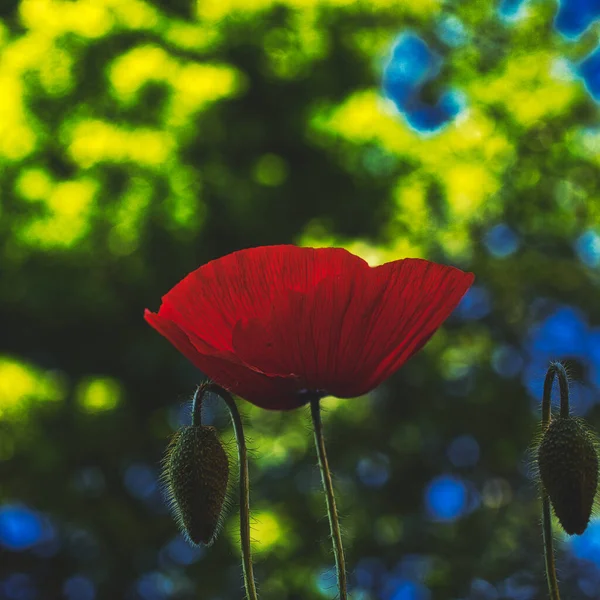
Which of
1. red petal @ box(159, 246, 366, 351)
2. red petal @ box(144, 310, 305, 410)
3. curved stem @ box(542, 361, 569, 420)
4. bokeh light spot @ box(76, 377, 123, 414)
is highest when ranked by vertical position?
bokeh light spot @ box(76, 377, 123, 414)

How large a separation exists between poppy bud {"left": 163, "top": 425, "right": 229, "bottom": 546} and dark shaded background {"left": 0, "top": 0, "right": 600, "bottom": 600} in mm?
3640

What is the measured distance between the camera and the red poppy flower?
2.05 ft

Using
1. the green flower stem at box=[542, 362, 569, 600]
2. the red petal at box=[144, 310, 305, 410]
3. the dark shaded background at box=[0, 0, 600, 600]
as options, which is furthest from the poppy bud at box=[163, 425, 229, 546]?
the dark shaded background at box=[0, 0, 600, 600]

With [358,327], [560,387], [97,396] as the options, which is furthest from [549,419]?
[97,396]

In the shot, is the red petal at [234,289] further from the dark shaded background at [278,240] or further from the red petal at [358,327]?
the dark shaded background at [278,240]

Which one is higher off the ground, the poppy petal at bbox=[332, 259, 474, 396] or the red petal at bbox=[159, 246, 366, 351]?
the red petal at bbox=[159, 246, 366, 351]

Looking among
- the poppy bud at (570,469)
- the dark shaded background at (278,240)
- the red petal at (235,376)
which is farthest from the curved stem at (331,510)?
the dark shaded background at (278,240)

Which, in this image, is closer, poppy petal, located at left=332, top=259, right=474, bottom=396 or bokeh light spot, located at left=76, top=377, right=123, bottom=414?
poppy petal, located at left=332, top=259, right=474, bottom=396

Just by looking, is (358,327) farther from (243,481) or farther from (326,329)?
(243,481)

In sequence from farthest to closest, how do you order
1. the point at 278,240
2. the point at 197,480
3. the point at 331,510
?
the point at 278,240 → the point at 197,480 → the point at 331,510

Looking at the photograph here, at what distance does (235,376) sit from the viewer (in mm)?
625

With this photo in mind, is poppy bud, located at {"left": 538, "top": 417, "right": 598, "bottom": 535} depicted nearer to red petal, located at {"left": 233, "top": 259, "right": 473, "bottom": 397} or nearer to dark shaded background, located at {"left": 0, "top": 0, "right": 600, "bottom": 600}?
red petal, located at {"left": 233, "top": 259, "right": 473, "bottom": 397}

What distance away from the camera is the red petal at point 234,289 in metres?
0.66

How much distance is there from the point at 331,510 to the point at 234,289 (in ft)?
0.61
